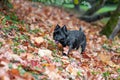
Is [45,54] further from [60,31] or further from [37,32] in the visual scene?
[37,32]

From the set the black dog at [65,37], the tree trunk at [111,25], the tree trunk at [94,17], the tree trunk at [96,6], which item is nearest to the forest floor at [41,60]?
the black dog at [65,37]

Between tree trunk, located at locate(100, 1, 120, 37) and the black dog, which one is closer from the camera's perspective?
the black dog

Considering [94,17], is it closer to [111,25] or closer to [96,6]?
[96,6]

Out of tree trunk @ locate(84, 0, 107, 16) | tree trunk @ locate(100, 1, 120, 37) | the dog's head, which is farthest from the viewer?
tree trunk @ locate(84, 0, 107, 16)

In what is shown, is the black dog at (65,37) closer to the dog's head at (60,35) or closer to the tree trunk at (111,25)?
the dog's head at (60,35)

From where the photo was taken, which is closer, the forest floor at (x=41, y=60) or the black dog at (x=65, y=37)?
the forest floor at (x=41, y=60)

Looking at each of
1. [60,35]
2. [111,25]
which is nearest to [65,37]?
[60,35]

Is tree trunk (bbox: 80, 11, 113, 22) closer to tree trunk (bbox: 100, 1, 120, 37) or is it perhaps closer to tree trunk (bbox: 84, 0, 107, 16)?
tree trunk (bbox: 84, 0, 107, 16)

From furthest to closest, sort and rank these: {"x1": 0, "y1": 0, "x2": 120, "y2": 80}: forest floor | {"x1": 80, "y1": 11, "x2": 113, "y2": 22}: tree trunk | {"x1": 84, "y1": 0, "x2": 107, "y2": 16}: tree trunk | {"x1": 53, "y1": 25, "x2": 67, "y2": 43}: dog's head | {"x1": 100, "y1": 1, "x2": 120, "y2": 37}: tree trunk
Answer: {"x1": 84, "y1": 0, "x2": 107, "y2": 16}: tree trunk < {"x1": 80, "y1": 11, "x2": 113, "y2": 22}: tree trunk < {"x1": 100, "y1": 1, "x2": 120, "y2": 37}: tree trunk < {"x1": 53, "y1": 25, "x2": 67, "y2": 43}: dog's head < {"x1": 0, "y1": 0, "x2": 120, "y2": 80}: forest floor

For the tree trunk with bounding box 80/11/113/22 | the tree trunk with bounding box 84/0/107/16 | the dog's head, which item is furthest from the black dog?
the tree trunk with bounding box 84/0/107/16

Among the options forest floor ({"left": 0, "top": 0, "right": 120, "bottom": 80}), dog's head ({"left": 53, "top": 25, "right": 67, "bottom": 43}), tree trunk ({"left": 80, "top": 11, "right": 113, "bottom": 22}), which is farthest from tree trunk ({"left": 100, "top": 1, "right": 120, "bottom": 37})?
dog's head ({"left": 53, "top": 25, "right": 67, "bottom": 43})

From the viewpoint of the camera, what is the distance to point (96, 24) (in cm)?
1753

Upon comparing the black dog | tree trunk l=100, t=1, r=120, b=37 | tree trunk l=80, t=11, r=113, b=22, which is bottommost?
tree trunk l=80, t=11, r=113, b=22

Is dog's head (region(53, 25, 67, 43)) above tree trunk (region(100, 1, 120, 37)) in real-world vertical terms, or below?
above
